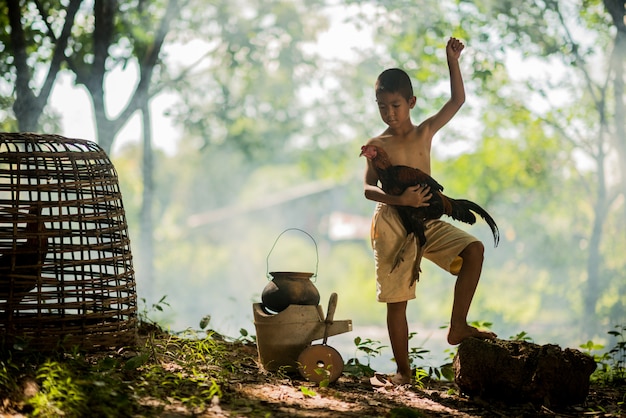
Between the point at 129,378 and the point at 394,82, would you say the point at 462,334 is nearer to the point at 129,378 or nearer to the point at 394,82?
the point at 394,82

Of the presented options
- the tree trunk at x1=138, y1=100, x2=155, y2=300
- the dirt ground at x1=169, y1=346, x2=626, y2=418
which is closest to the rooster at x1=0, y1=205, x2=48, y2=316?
the dirt ground at x1=169, y1=346, x2=626, y2=418

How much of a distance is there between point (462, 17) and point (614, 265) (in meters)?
3.92

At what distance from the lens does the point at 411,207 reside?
3875 mm

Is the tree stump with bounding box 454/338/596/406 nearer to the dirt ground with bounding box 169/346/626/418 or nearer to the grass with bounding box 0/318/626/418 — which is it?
the dirt ground with bounding box 169/346/626/418

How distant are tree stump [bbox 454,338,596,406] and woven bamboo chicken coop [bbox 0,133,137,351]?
2115mm

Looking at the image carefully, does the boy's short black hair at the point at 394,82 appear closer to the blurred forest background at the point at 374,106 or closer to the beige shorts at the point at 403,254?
the beige shorts at the point at 403,254

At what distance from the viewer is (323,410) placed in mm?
3318

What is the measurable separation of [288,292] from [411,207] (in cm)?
94

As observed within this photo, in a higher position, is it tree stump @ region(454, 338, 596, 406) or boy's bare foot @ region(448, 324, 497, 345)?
boy's bare foot @ region(448, 324, 497, 345)

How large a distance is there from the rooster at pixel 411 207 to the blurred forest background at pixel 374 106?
3002mm

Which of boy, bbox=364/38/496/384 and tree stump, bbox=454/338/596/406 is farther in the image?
boy, bbox=364/38/496/384

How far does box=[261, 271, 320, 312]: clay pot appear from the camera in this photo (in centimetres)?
406

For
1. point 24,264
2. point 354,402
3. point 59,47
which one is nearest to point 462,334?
point 354,402

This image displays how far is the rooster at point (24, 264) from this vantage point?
3.60 meters
